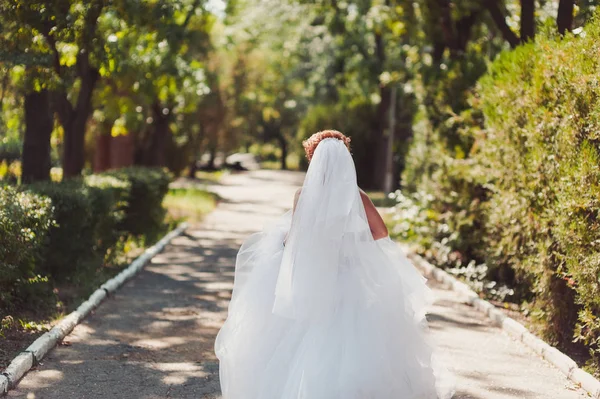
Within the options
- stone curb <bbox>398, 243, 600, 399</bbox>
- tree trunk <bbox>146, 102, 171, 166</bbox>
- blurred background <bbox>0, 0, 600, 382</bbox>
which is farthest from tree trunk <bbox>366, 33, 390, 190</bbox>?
stone curb <bbox>398, 243, 600, 399</bbox>

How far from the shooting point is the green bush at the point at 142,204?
18.3 meters

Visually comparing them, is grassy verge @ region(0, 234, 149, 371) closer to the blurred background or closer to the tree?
the blurred background

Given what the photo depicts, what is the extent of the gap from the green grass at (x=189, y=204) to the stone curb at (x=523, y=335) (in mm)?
11617

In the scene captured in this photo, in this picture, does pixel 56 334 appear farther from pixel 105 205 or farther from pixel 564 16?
pixel 564 16

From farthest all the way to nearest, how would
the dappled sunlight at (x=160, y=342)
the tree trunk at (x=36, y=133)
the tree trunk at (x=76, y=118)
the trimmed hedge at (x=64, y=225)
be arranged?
1. the tree trunk at (x=76, y=118)
2. the tree trunk at (x=36, y=133)
3. the dappled sunlight at (x=160, y=342)
4. the trimmed hedge at (x=64, y=225)

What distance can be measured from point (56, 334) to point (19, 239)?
1.08 metres

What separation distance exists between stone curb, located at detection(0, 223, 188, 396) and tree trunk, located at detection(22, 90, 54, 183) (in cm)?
229

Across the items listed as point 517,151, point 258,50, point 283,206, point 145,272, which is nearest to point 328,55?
point 258,50

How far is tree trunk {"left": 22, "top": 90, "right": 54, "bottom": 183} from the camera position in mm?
13953

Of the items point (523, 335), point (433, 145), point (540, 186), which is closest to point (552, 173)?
point (540, 186)

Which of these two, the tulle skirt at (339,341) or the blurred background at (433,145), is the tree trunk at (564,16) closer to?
the blurred background at (433,145)

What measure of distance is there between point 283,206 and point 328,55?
11.9 meters

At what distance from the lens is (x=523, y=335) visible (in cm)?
976

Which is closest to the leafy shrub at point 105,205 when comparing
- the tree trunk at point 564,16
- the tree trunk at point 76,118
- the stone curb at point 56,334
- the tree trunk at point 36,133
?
the stone curb at point 56,334
